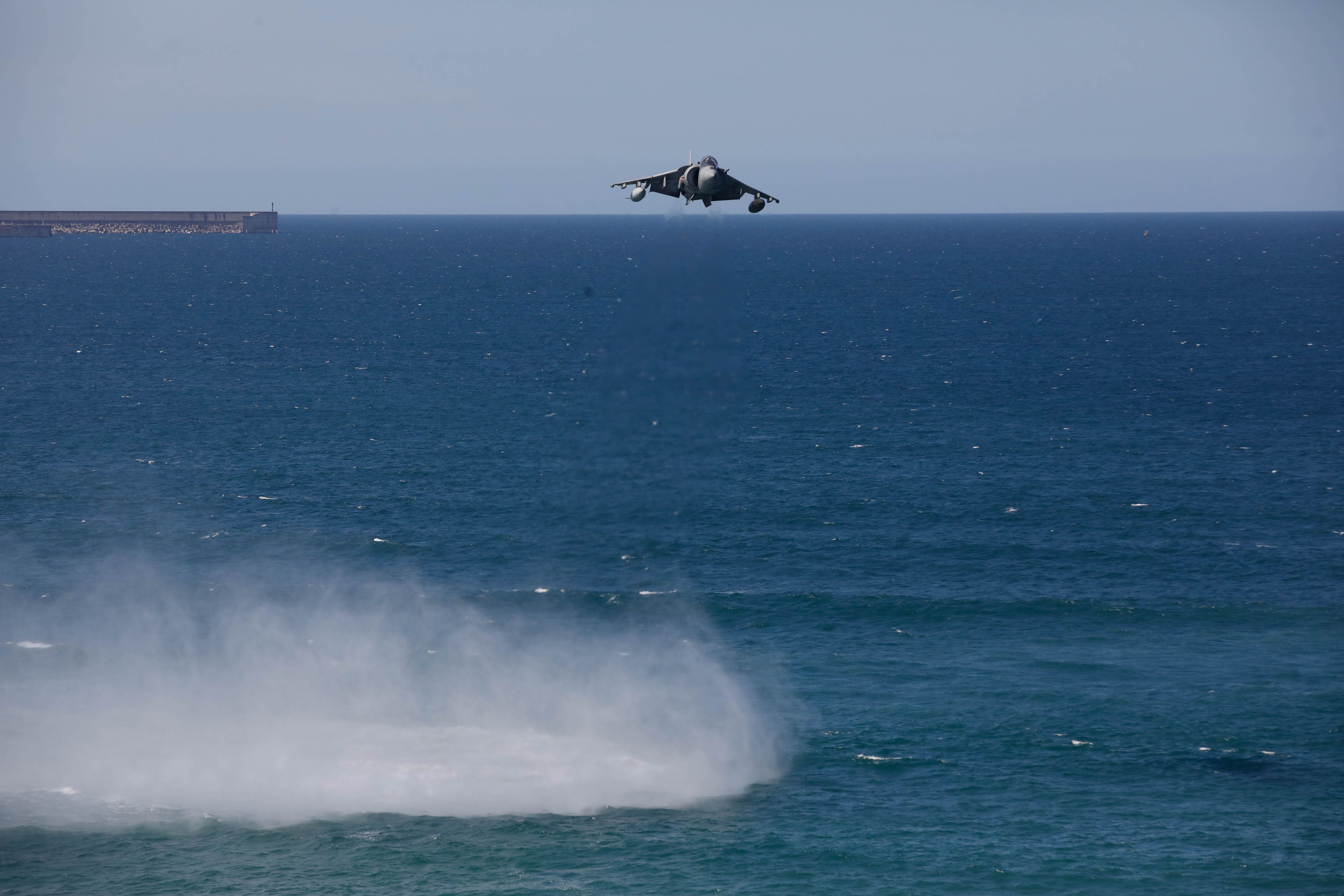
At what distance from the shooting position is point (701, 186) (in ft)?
210

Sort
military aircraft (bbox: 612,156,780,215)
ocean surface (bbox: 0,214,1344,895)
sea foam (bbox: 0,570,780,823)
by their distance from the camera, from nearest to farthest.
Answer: military aircraft (bbox: 612,156,780,215), ocean surface (bbox: 0,214,1344,895), sea foam (bbox: 0,570,780,823)

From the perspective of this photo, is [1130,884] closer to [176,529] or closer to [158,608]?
[158,608]

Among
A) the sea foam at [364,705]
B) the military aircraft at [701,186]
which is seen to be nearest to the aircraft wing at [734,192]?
the military aircraft at [701,186]

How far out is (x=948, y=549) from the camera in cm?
12975

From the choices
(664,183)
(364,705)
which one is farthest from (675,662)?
(664,183)

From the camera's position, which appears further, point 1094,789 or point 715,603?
point 715,603

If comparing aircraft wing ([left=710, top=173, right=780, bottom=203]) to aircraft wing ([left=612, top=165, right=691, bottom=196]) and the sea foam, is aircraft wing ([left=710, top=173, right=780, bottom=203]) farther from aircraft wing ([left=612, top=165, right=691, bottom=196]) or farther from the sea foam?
the sea foam

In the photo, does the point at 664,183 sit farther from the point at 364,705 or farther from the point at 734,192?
the point at 364,705

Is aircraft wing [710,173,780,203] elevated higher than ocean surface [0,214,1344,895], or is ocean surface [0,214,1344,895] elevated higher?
aircraft wing [710,173,780,203]

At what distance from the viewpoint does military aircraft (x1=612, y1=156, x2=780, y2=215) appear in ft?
209

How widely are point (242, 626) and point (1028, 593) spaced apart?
75.6 m

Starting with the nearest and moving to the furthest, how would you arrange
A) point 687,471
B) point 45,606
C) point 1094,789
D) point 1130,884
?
point 1130,884 < point 1094,789 < point 45,606 < point 687,471

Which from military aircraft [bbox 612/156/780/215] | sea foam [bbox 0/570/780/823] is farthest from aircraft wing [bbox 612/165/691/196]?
sea foam [bbox 0/570/780/823]

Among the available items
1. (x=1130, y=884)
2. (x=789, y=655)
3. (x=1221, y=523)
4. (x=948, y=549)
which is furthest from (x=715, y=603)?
(x=1221, y=523)
